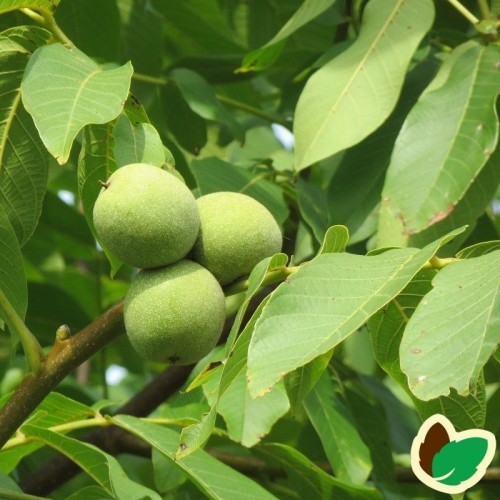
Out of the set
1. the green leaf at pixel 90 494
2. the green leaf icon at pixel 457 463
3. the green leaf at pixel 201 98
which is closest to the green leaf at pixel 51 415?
the green leaf at pixel 90 494

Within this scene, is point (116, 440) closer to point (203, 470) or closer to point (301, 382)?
point (203, 470)

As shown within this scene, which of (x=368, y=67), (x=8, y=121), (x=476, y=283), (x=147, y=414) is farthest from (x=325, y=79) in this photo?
(x=147, y=414)

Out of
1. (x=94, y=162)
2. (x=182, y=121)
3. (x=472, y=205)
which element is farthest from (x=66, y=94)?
(x=182, y=121)

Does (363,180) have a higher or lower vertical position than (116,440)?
higher

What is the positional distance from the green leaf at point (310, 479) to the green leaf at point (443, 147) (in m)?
0.42

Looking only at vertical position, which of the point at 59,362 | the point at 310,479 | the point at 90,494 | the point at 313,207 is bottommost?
the point at 310,479

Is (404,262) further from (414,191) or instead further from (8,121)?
(8,121)

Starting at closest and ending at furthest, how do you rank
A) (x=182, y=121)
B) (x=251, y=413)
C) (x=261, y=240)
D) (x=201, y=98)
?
(x=261, y=240), (x=251, y=413), (x=201, y=98), (x=182, y=121)

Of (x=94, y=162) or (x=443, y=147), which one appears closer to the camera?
(x=94, y=162)

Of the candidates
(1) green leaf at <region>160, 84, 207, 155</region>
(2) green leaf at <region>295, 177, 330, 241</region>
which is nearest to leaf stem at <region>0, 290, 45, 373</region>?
(2) green leaf at <region>295, 177, 330, 241</region>

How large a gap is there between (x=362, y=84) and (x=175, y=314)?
620 mm

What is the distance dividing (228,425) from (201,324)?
0.38 m

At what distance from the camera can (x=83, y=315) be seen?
2.40 metres

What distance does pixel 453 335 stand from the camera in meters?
1.02
